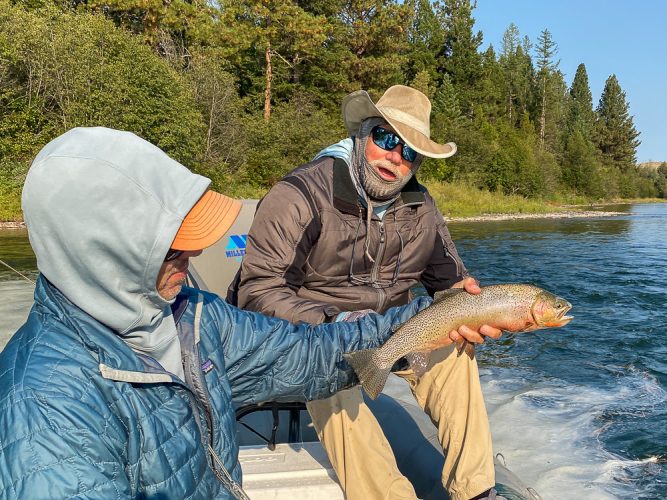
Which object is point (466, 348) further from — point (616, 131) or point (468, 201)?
point (616, 131)

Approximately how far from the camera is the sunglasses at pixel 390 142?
11.1 feet

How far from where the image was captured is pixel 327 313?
2.90 meters

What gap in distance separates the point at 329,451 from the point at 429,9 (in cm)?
6120

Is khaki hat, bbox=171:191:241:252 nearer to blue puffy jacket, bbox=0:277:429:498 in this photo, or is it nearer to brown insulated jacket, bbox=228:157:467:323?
blue puffy jacket, bbox=0:277:429:498

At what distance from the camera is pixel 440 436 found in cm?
300

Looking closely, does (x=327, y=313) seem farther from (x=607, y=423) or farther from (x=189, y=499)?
(x=607, y=423)

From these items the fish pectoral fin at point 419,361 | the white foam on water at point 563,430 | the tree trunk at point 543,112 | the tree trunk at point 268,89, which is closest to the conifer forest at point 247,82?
the tree trunk at point 268,89

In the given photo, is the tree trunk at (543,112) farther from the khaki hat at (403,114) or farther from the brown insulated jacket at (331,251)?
the brown insulated jacket at (331,251)

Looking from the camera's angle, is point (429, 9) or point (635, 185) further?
point (635, 185)

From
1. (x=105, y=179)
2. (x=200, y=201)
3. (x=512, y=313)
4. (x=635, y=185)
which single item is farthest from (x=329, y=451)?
(x=635, y=185)

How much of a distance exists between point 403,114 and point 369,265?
0.89 m

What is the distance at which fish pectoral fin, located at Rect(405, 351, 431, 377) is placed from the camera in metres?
2.69

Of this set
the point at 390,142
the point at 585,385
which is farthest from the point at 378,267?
the point at 585,385

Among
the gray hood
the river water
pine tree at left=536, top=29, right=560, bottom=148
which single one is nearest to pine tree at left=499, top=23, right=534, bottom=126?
pine tree at left=536, top=29, right=560, bottom=148
